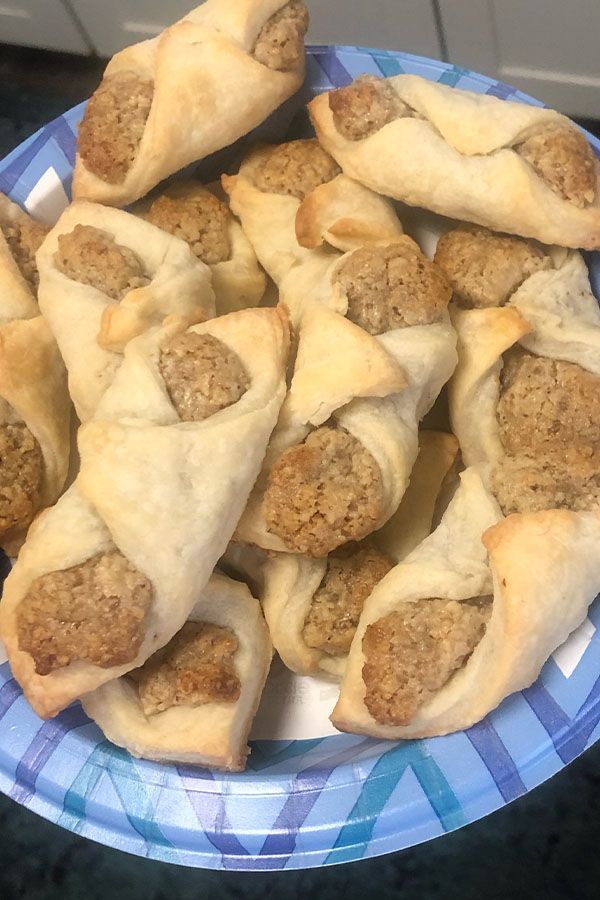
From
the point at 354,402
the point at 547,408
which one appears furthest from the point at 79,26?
the point at 547,408

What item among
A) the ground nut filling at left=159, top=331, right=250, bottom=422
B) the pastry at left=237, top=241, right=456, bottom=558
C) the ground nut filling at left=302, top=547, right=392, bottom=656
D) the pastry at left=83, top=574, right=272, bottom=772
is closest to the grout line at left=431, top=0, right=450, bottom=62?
the pastry at left=237, top=241, right=456, bottom=558

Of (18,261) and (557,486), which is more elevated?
(18,261)

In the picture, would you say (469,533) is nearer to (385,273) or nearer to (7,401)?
(385,273)

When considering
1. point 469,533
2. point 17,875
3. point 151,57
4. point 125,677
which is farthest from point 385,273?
point 17,875

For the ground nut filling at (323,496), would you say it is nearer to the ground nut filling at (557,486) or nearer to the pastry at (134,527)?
the pastry at (134,527)

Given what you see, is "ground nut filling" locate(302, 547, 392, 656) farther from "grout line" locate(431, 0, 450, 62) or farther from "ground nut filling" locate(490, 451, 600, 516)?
"grout line" locate(431, 0, 450, 62)

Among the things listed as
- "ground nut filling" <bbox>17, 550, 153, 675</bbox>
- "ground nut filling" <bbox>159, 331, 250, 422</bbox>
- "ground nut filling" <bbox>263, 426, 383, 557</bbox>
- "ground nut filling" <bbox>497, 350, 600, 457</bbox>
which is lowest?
"ground nut filling" <bbox>497, 350, 600, 457</bbox>

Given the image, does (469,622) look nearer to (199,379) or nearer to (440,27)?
(199,379)
